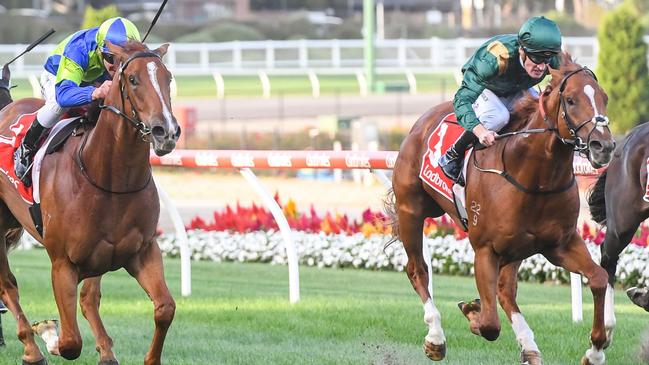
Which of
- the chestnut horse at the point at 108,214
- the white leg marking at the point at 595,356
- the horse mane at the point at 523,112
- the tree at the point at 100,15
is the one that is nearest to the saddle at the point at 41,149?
the chestnut horse at the point at 108,214

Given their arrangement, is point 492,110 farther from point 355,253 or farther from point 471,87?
point 355,253

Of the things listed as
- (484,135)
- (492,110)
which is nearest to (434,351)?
(484,135)

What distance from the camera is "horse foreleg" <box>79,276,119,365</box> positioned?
20.2 feet

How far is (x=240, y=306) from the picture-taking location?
8.58 m

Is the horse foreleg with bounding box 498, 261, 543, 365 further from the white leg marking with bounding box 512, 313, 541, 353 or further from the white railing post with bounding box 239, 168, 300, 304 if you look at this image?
the white railing post with bounding box 239, 168, 300, 304

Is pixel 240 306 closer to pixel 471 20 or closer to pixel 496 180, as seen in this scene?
pixel 496 180

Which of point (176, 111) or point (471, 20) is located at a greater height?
point (176, 111)

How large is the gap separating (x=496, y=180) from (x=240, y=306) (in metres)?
2.85

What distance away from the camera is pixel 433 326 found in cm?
666

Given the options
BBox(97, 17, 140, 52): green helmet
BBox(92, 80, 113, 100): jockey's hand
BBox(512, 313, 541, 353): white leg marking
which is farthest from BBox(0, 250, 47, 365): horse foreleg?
BBox(512, 313, 541, 353): white leg marking

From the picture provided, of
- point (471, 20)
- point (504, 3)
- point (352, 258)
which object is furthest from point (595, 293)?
point (504, 3)

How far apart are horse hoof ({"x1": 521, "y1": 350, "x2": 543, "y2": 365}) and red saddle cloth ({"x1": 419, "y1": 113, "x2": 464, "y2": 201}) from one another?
978mm

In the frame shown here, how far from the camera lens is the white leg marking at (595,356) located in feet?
19.9

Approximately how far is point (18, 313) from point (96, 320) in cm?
57
